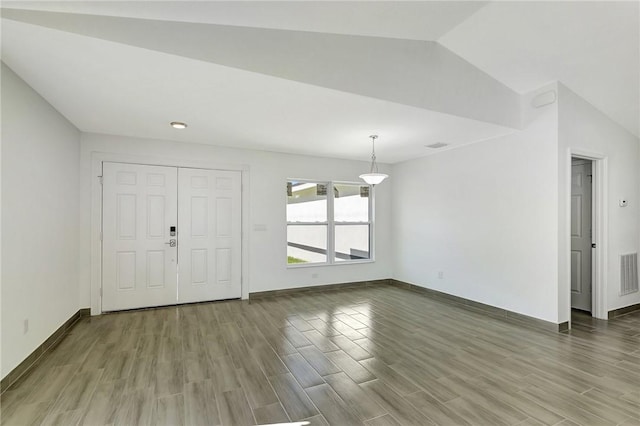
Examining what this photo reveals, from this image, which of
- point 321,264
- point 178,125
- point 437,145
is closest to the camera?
point 178,125

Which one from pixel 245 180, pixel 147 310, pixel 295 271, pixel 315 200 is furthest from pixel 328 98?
pixel 147 310

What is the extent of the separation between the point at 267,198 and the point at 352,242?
6.52 feet

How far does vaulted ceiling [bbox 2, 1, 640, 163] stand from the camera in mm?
2160

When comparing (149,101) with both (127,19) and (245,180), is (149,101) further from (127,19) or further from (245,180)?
(245,180)

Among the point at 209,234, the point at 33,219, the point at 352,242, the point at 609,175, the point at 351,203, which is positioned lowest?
the point at 352,242

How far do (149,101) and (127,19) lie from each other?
102cm

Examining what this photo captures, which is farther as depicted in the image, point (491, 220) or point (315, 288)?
point (315, 288)

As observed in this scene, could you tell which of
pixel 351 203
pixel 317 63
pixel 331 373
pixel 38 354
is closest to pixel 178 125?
pixel 317 63

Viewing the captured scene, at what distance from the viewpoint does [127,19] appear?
211cm

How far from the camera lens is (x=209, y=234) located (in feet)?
16.0

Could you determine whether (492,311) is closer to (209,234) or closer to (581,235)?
(581,235)

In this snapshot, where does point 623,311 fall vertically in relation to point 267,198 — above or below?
below

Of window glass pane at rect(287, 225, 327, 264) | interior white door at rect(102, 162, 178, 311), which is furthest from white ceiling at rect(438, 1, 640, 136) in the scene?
interior white door at rect(102, 162, 178, 311)

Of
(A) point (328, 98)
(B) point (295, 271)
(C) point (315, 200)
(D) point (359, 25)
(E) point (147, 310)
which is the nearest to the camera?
(D) point (359, 25)
